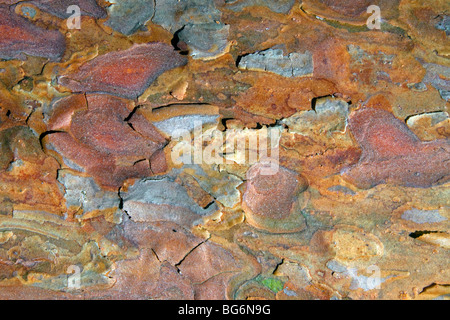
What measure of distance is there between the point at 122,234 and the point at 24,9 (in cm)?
89

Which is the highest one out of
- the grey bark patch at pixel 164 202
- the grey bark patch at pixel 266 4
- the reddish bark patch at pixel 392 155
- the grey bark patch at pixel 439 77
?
the grey bark patch at pixel 266 4

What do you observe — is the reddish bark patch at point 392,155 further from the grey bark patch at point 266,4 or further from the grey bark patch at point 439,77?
the grey bark patch at point 266,4

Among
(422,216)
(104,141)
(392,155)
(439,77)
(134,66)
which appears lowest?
(422,216)

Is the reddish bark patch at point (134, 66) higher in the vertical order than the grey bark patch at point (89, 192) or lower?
higher

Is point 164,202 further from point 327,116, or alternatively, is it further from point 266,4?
point 266,4

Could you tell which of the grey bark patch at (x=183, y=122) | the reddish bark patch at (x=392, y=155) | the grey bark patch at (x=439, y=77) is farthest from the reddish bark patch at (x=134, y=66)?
the grey bark patch at (x=439, y=77)

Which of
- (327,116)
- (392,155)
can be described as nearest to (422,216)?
(392,155)

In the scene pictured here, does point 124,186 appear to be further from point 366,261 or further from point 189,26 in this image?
point 366,261

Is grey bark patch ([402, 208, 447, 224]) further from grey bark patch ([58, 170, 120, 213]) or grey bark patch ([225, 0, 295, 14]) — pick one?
grey bark patch ([58, 170, 120, 213])

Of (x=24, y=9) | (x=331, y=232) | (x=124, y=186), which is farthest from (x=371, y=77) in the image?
(x=24, y=9)

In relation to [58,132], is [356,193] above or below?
below

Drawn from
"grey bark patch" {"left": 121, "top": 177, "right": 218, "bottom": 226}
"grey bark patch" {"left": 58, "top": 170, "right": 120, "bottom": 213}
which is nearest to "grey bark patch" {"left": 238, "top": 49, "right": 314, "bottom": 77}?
"grey bark patch" {"left": 121, "top": 177, "right": 218, "bottom": 226}

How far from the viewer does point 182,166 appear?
4.46ft

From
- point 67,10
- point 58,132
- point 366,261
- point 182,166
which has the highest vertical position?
point 67,10
